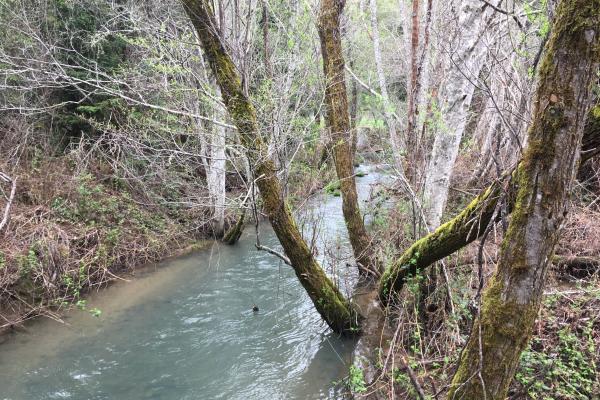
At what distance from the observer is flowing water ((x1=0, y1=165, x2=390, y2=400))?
464cm

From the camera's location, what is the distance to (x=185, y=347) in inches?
217

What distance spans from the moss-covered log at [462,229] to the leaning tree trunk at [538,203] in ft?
0.88

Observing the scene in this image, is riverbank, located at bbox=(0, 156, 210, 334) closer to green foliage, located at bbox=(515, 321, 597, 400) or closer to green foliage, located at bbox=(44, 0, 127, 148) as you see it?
green foliage, located at bbox=(44, 0, 127, 148)

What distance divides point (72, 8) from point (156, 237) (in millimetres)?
5381

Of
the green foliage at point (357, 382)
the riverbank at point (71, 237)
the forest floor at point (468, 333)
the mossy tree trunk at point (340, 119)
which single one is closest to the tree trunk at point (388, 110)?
the mossy tree trunk at point (340, 119)

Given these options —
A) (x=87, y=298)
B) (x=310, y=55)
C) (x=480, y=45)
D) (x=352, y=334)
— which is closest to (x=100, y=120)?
(x=87, y=298)

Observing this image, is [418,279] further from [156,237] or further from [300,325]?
[156,237]

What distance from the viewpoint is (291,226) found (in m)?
4.62

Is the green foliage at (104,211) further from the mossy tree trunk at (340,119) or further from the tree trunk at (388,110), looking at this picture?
the tree trunk at (388,110)

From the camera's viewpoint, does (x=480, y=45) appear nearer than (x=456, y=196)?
Yes

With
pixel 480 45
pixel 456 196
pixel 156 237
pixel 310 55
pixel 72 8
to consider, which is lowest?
pixel 156 237

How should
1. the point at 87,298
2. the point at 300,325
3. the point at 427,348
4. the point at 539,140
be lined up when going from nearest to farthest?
the point at 539,140 < the point at 427,348 < the point at 300,325 < the point at 87,298

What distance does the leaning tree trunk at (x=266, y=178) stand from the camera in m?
4.00

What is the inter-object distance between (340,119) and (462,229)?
125 inches
